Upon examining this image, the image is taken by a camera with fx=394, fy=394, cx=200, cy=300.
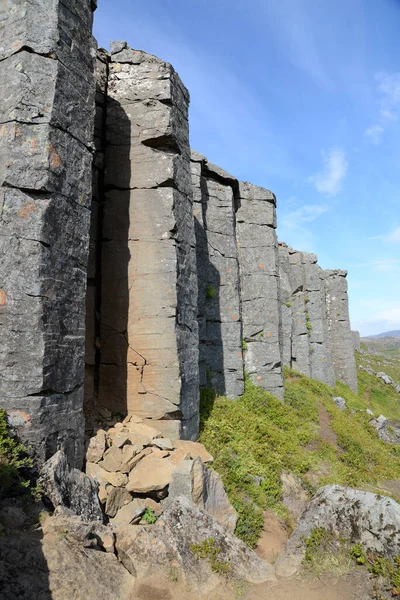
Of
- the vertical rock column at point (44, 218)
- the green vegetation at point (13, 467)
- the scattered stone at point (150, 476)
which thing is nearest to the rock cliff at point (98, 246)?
the vertical rock column at point (44, 218)

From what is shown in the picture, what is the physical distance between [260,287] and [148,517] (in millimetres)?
10849

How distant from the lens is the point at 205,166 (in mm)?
13086

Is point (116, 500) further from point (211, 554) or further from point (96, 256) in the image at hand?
point (96, 256)

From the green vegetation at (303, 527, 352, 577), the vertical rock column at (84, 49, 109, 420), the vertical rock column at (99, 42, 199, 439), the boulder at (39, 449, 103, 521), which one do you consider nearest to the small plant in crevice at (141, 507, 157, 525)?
the boulder at (39, 449, 103, 521)

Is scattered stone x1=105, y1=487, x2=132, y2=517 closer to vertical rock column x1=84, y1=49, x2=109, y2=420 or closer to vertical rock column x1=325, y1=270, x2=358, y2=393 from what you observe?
vertical rock column x1=84, y1=49, x2=109, y2=420

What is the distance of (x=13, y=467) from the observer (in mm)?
4203

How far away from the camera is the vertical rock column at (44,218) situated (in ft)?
15.6

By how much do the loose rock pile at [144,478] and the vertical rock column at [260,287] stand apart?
8045 millimetres

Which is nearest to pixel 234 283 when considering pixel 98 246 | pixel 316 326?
pixel 98 246

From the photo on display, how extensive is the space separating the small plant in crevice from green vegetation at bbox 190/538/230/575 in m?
0.96

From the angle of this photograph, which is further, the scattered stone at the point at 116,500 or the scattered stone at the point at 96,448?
the scattered stone at the point at 96,448

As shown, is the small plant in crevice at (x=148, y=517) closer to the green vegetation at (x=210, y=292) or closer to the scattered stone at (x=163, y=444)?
the scattered stone at (x=163, y=444)

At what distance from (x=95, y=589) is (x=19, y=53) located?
6.44 meters

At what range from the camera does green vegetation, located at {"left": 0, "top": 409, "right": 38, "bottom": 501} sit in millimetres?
4020
